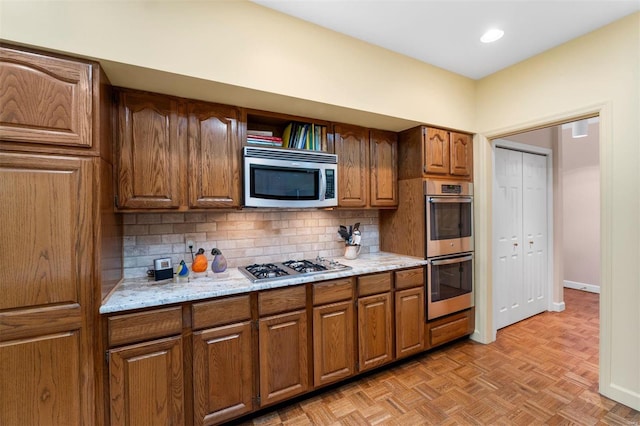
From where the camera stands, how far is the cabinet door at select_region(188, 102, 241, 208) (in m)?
1.98

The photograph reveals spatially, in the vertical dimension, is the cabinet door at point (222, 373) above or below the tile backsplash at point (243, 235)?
below

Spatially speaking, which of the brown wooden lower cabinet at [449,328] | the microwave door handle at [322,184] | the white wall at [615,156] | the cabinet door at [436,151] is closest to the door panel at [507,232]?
the brown wooden lower cabinet at [449,328]

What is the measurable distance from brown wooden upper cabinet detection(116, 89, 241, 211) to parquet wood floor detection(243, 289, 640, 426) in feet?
5.46

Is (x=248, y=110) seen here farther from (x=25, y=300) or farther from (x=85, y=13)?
(x=25, y=300)

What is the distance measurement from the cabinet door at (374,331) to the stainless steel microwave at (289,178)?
0.93 metres

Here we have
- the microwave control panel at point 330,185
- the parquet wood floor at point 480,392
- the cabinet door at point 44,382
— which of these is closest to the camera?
the cabinet door at point 44,382

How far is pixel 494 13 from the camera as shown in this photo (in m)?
1.96

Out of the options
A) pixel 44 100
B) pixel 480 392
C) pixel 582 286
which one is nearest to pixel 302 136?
pixel 44 100

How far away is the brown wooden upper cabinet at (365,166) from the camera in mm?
2592

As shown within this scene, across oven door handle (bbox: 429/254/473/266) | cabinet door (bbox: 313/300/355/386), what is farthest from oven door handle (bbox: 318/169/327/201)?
oven door handle (bbox: 429/254/473/266)

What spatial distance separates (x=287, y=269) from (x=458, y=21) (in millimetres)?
2305

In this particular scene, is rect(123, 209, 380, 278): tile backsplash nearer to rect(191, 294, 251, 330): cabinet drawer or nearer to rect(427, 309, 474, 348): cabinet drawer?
rect(191, 294, 251, 330): cabinet drawer

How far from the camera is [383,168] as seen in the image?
284cm

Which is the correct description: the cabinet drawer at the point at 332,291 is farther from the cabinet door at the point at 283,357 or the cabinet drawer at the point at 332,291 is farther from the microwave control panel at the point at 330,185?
the microwave control panel at the point at 330,185
